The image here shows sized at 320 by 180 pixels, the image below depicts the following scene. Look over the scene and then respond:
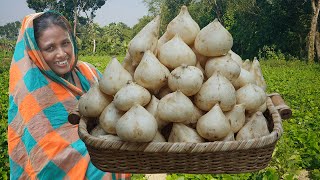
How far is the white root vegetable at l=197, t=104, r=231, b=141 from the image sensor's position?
143 centimetres

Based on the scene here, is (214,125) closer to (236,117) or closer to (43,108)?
(236,117)

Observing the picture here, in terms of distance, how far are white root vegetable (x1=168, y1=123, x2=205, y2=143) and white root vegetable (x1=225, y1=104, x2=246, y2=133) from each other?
0.49ft

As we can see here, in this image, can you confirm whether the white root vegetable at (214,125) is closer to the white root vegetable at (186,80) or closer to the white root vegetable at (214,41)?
the white root vegetable at (186,80)

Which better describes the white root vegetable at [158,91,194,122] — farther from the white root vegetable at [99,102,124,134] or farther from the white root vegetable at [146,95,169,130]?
the white root vegetable at [99,102,124,134]

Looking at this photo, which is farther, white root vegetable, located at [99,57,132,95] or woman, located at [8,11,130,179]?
woman, located at [8,11,130,179]

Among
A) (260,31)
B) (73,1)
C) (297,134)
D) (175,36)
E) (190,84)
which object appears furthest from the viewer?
(73,1)

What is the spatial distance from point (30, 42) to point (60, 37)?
190 millimetres

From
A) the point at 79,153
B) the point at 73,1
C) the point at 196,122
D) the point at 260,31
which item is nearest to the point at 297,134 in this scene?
the point at 79,153

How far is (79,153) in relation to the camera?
2426mm

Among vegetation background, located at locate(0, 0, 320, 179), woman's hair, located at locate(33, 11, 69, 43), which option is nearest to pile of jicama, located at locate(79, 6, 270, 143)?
woman's hair, located at locate(33, 11, 69, 43)

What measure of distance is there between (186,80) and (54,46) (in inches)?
50.1

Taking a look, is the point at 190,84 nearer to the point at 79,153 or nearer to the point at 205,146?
the point at 205,146

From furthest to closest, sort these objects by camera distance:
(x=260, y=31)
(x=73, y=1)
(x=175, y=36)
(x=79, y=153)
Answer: (x=73, y=1), (x=260, y=31), (x=79, y=153), (x=175, y=36)

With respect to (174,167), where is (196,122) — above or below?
above
